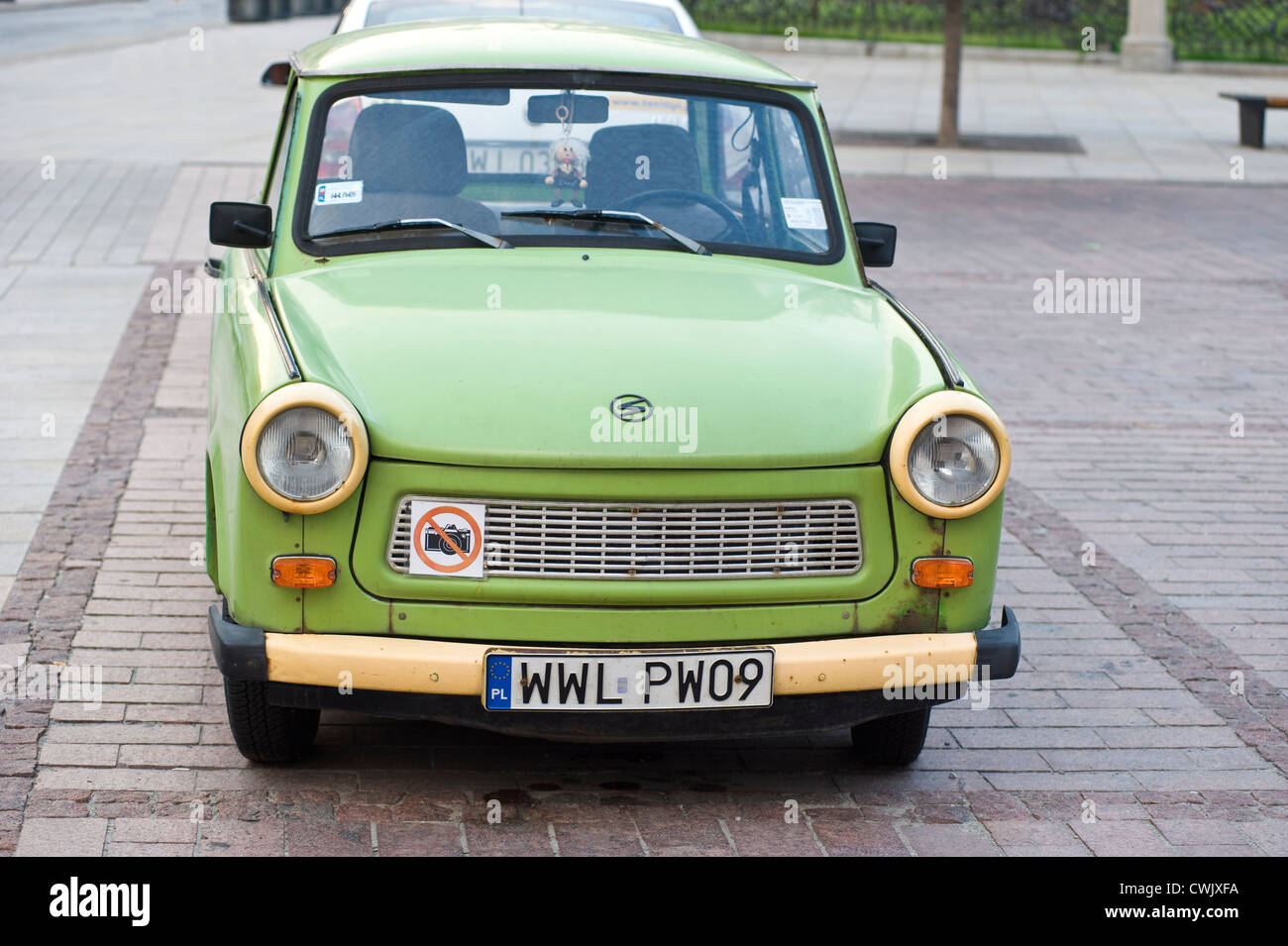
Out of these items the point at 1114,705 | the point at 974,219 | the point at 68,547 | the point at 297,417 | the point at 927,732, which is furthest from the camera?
the point at 974,219

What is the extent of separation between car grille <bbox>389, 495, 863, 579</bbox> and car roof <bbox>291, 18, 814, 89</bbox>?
5.52 ft

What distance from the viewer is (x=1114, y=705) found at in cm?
483

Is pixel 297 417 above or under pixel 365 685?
above

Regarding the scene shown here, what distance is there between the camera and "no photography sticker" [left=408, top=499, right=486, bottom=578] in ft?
11.8

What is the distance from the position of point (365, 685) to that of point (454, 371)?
28.9 inches

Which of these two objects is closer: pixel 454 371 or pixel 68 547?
pixel 454 371

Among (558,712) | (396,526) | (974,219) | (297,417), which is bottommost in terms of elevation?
(974,219)

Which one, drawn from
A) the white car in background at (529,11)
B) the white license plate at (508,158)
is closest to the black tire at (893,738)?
the white license plate at (508,158)

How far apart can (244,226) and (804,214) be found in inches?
62.7

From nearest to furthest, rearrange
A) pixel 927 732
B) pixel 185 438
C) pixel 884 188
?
pixel 927 732 < pixel 185 438 < pixel 884 188

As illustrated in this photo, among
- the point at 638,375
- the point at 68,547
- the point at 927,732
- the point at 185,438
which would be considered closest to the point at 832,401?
the point at 638,375

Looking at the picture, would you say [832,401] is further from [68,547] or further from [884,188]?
[884,188]

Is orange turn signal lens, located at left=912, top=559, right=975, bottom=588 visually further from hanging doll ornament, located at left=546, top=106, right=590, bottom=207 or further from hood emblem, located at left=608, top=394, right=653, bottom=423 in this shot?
hanging doll ornament, located at left=546, top=106, right=590, bottom=207

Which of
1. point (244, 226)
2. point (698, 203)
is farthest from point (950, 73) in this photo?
point (244, 226)
